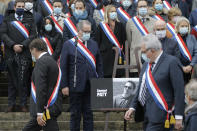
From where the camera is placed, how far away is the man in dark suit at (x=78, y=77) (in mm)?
10391

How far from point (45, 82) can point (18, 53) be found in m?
3.22

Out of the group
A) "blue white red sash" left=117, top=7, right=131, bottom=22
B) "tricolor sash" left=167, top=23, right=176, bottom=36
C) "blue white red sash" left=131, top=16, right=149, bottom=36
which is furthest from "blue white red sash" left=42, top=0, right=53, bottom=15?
"tricolor sash" left=167, top=23, right=176, bottom=36

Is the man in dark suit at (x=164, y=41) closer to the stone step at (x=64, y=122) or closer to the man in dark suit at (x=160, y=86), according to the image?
the stone step at (x=64, y=122)

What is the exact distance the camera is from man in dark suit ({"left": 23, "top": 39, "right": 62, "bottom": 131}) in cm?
898

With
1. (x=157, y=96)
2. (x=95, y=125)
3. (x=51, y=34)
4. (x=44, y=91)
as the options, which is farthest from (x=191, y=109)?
(x=51, y=34)

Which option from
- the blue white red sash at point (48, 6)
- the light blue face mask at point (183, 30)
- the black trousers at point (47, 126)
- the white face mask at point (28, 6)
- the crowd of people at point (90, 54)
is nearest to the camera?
the crowd of people at point (90, 54)

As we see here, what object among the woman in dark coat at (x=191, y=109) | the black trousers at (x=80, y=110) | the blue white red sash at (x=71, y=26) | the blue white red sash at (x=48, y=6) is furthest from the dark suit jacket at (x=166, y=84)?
the blue white red sash at (x=48, y=6)

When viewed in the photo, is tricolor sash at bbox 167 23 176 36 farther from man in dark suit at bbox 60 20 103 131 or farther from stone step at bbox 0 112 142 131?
man in dark suit at bbox 60 20 103 131

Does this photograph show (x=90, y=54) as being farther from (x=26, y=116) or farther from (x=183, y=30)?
(x=26, y=116)

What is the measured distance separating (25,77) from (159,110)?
498 cm

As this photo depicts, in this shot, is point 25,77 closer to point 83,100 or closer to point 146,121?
point 83,100

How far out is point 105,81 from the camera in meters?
10.1

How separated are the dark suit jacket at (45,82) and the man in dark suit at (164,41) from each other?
2097 millimetres

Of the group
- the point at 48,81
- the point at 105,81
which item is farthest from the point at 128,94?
the point at 48,81
